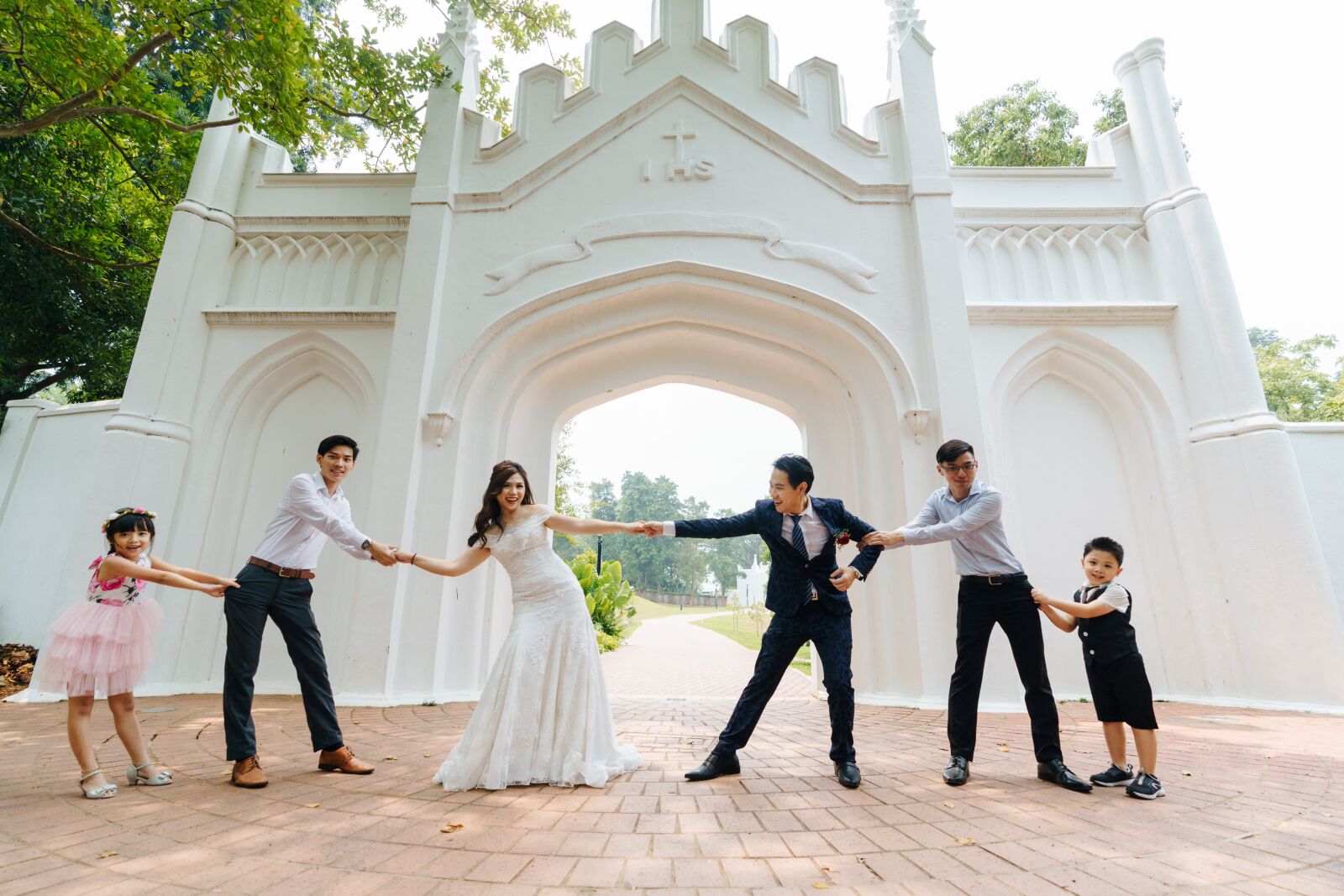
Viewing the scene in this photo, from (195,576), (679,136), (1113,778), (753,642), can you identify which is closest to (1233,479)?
(1113,778)

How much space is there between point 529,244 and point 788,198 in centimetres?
339

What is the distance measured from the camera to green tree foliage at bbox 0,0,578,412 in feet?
21.3

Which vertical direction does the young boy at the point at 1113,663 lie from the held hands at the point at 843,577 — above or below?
below

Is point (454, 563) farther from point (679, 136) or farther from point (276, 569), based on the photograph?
point (679, 136)

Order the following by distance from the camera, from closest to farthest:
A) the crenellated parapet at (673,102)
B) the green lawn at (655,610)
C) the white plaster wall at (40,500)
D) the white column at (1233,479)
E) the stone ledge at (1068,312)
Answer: the white column at (1233,479) < the stone ledge at (1068,312) < the white plaster wall at (40,500) < the crenellated parapet at (673,102) < the green lawn at (655,610)

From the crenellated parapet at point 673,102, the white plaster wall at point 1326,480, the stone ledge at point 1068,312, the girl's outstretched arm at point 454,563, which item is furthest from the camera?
the crenellated parapet at point 673,102

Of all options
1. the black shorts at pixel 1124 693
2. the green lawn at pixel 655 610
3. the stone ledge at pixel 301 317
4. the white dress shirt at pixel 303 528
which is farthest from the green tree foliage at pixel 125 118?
the green lawn at pixel 655 610

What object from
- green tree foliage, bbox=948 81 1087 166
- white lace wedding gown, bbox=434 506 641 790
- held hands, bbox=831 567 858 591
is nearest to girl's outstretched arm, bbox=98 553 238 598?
white lace wedding gown, bbox=434 506 641 790

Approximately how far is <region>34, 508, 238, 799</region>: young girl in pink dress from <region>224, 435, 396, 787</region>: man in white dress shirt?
0.18m

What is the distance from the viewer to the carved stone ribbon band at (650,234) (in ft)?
24.3

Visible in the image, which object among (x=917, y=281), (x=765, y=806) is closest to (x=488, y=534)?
(x=765, y=806)

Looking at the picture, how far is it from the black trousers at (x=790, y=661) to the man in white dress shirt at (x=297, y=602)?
222 centimetres

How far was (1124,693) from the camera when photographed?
3117mm

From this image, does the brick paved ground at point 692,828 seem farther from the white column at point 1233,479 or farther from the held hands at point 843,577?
the white column at point 1233,479
